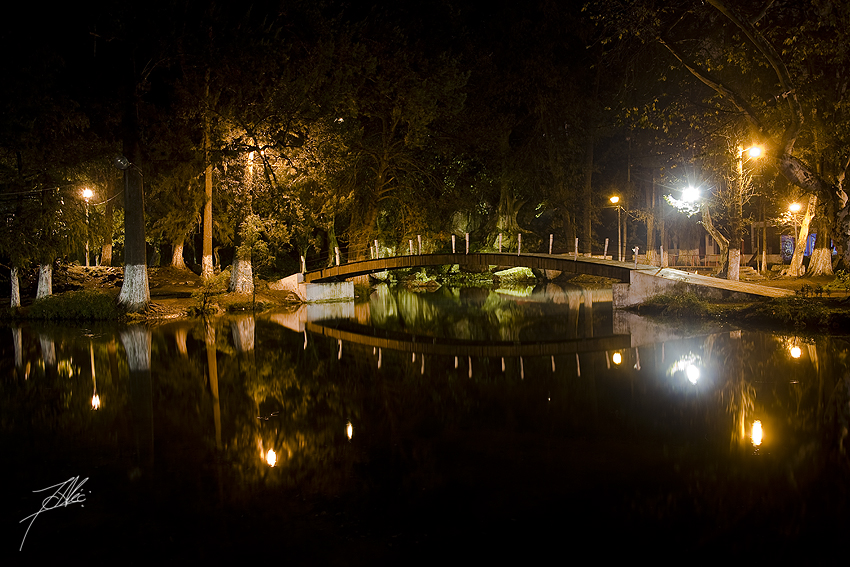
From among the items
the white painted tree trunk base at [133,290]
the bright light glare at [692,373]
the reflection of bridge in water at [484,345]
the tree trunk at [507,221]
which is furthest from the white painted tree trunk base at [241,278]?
the tree trunk at [507,221]

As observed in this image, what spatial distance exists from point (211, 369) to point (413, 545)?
8.59m

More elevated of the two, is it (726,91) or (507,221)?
(726,91)

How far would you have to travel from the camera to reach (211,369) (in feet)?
41.3

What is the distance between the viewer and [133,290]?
21.5 meters

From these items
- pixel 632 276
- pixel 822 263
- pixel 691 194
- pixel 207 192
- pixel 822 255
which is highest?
pixel 207 192

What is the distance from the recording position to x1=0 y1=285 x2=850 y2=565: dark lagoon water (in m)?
5.24

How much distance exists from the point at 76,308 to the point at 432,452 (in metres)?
18.4

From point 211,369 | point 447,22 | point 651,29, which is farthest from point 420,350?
point 447,22

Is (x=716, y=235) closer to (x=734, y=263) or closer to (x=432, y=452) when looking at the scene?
(x=734, y=263)

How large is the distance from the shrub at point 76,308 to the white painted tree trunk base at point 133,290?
38 cm
